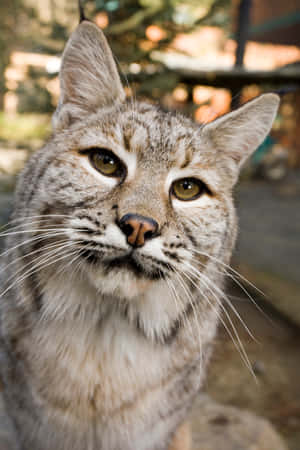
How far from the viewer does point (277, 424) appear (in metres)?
3.72

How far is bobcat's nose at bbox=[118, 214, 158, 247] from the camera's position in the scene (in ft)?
4.79

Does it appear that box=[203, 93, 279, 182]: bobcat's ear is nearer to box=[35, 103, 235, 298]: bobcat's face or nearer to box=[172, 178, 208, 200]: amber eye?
box=[35, 103, 235, 298]: bobcat's face

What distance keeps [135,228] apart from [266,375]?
3.60m

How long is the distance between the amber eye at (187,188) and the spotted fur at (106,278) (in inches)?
1.1

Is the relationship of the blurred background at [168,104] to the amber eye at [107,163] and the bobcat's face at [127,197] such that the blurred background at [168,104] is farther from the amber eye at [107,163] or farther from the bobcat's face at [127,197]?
the amber eye at [107,163]

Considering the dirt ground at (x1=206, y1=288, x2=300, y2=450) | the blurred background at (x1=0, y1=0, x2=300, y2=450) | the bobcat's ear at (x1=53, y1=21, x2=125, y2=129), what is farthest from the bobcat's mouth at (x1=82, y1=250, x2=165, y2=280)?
the dirt ground at (x1=206, y1=288, x2=300, y2=450)

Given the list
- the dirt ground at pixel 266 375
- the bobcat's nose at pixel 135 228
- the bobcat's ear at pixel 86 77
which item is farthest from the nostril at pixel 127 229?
the dirt ground at pixel 266 375

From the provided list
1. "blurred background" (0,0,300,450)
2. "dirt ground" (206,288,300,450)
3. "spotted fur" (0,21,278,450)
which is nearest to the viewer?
"spotted fur" (0,21,278,450)

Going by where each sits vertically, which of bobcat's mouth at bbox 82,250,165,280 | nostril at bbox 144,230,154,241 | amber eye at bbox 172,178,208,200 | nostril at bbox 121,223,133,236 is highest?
amber eye at bbox 172,178,208,200

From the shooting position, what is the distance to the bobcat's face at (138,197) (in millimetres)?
1517

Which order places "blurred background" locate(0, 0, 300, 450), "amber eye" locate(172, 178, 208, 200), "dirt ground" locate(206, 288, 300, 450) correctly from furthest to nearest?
1. "blurred background" locate(0, 0, 300, 450)
2. "dirt ground" locate(206, 288, 300, 450)
3. "amber eye" locate(172, 178, 208, 200)

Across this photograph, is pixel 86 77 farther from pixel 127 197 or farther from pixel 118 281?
pixel 118 281

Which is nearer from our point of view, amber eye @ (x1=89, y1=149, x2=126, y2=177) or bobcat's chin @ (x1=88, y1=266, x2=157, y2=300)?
bobcat's chin @ (x1=88, y1=266, x2=157, y2=300)

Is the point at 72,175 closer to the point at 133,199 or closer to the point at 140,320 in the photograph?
the point at 133,199
